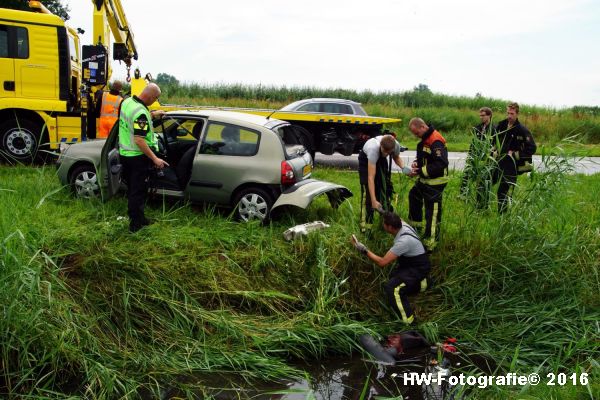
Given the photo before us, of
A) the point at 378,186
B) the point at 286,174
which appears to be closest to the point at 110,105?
the point at 286,174

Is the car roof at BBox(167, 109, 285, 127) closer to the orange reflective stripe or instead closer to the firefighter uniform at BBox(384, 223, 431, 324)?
the firefighter uniform at BBox(384, 223, 431, 324)

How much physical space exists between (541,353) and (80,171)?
6069 mm

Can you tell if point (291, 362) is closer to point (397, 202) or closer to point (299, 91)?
point (397, 202)

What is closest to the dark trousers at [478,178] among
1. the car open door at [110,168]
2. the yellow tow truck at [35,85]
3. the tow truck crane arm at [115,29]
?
the car open door at [110,168]

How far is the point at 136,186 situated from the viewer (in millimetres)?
6223

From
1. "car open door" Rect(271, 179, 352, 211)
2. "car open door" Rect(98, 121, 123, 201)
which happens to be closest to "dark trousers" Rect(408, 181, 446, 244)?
"car open door" Rect(271, 179, 352, 211)

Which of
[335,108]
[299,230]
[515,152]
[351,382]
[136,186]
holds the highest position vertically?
[335,108]

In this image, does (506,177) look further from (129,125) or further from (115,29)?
(115,29)

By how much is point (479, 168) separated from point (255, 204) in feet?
9.15

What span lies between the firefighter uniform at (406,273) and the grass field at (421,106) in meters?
13.8

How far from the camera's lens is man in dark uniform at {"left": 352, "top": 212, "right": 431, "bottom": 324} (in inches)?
222

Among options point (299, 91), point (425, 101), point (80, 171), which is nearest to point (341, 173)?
point (80, 171)

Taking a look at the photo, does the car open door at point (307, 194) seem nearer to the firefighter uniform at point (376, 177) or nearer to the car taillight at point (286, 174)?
the car taillight at point (286, 174)

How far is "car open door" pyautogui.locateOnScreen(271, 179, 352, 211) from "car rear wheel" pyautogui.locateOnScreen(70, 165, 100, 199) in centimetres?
244
